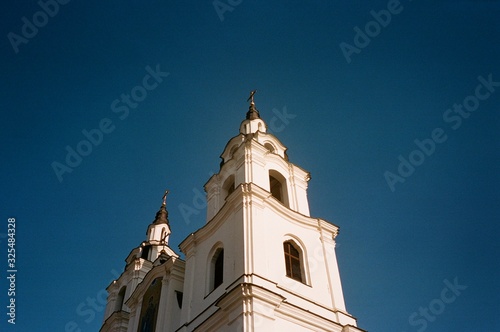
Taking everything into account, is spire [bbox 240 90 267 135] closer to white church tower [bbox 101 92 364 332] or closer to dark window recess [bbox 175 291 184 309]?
white church tower [bbox 101 92 364 332]

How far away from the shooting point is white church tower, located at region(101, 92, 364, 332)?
13414 millimetres

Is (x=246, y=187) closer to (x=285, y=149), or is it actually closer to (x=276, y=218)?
(x=276, y=218)

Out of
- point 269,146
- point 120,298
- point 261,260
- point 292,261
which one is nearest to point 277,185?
point 269,146

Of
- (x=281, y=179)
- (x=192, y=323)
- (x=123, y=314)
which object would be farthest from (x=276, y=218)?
(x=123, y=314)

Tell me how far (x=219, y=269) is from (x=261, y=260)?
2439mm

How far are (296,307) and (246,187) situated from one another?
484cm

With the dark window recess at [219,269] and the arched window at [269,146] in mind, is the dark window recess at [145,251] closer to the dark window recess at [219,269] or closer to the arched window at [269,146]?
the arched window at [269,146]

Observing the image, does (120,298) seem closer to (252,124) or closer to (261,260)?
(252,124)

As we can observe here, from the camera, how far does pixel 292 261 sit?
52.3 feet

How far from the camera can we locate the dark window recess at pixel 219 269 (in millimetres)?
15792

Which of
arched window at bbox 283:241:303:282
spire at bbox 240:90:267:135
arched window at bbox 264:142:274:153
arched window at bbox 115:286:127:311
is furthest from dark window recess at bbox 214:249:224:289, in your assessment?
arched window at bbox 115:286:127:311

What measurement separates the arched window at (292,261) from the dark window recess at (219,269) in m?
2.37

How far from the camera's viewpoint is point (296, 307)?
540 inches

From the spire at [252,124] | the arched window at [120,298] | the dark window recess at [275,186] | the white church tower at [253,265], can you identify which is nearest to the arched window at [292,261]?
the white church tower at [253,265]
